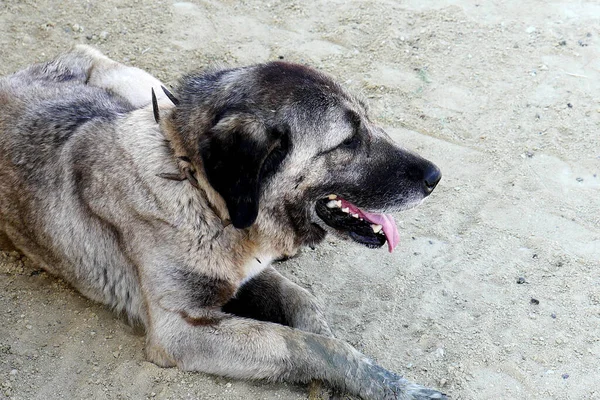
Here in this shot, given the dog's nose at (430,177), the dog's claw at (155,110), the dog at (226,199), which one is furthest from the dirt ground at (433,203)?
the dog's claw at (155,110)

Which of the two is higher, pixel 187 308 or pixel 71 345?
pixel 187 308

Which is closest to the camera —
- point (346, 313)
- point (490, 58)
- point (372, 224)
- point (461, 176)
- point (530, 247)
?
point (372, 224)

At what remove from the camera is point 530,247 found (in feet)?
16.3

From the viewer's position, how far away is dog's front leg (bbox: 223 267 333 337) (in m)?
4.42

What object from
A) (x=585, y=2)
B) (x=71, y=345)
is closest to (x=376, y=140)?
(x=71, y=345)

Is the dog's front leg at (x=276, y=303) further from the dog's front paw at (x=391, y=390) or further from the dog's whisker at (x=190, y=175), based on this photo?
the dog's whisker at (x=190, y=175)

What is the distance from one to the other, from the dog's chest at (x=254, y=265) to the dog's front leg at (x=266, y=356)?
0.27m

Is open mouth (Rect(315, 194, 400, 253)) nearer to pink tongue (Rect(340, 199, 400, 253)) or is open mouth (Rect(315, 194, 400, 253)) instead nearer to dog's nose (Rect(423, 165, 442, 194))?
pink tongue (Rect(340, 199, 400, 253))

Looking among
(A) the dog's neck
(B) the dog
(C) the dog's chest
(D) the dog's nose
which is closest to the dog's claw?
(B) the dog

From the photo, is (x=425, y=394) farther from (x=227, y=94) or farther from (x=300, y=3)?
(x=300, y=3)

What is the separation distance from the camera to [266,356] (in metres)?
3.92

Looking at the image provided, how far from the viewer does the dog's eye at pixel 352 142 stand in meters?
3.91

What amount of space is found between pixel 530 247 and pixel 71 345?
2870mm

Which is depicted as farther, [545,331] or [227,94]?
[545,331]
